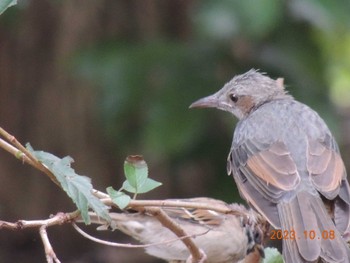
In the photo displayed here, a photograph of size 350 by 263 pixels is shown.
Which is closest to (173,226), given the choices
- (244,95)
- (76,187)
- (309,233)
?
(76,187)

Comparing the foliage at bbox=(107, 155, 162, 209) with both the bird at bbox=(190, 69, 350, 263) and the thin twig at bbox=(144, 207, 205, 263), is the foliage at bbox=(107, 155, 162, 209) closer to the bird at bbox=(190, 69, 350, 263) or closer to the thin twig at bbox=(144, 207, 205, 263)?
the thin twig at bbox=(144, 207, 205, 263)

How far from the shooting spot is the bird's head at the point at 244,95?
22.1 ft

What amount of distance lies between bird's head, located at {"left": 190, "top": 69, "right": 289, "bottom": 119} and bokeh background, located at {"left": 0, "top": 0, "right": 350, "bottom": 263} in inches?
15.6

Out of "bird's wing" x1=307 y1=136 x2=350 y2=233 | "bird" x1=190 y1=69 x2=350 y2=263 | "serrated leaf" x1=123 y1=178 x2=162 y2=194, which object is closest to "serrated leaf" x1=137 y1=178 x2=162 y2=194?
"serrated leaf" x1=123 y1=178 x2=162 y2=194

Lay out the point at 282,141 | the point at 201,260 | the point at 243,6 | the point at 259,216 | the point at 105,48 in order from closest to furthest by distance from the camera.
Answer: the point at 201,260
the point at 259,216
the point at 282,141
the point at 243,6
the point at 105,48

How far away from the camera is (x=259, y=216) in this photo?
5219 millimetres

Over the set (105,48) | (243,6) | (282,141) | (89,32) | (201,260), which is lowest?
(201,260)

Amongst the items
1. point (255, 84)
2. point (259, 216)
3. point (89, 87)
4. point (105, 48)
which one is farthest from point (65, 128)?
point (259, 216)

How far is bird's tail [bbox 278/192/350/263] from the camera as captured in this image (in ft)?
14.9

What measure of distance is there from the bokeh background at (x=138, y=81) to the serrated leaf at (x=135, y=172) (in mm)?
2930

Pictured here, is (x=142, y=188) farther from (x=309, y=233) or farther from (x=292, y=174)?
(x=292, y=174)

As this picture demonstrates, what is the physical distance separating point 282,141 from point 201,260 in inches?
78.6

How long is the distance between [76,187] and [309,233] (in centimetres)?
160

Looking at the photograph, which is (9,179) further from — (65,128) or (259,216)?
(259,216)
